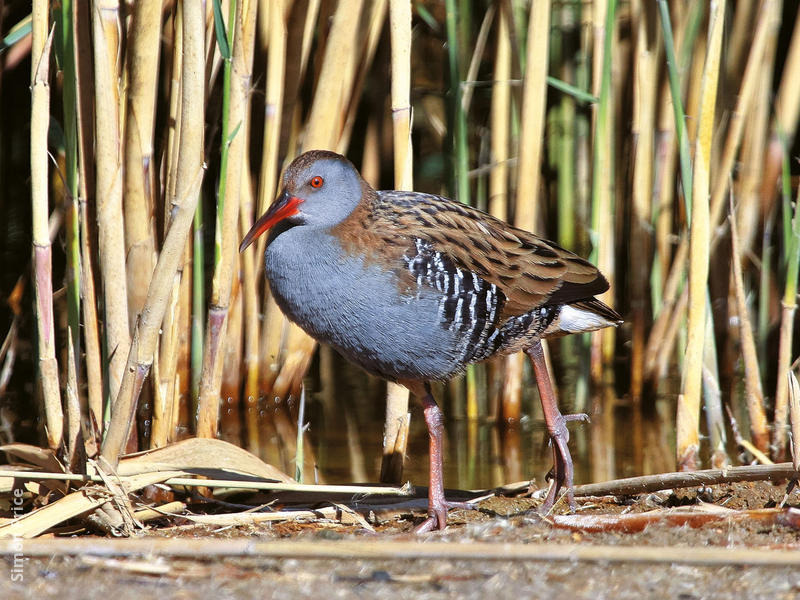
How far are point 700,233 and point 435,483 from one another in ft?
4.11

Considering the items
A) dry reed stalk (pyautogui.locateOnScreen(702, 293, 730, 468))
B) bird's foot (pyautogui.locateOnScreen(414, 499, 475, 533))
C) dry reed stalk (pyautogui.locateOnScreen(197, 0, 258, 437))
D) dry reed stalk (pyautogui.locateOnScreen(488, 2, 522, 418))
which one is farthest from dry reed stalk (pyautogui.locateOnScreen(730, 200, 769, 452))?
dry reed stalk (pyautogui.locateOnScreen(197, 0, 258, 437))

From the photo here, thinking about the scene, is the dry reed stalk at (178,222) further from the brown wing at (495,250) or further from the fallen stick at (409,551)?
the brown wing at (495,250)

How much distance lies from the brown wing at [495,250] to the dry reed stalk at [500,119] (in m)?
0.87

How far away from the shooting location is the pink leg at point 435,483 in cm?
321

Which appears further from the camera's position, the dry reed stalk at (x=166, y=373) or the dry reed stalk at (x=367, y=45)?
the dry reed stalk at (x=367, y=45)

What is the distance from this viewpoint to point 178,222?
2.74 metres

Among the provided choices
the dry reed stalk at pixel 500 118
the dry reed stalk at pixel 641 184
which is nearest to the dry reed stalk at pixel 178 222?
the dry reed stalk at pixel 500 118

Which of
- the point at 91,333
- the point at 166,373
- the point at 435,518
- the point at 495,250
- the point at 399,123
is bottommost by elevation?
the point at 435,518

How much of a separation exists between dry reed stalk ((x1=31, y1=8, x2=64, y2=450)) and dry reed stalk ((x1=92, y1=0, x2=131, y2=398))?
0.49 ft

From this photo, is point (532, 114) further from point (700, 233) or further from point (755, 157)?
point (755, 157)

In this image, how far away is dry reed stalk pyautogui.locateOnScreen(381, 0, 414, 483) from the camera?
346 centimetres

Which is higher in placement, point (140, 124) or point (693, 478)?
point (140, 124)

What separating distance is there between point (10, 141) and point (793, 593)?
491 cm

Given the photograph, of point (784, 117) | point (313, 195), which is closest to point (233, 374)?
point (313, 195)
